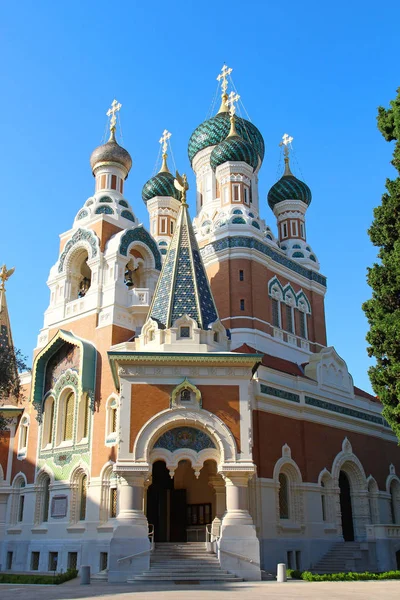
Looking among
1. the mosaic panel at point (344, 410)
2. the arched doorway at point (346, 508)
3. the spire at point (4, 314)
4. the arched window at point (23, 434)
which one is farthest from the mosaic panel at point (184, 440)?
the spire at point (4, 314)

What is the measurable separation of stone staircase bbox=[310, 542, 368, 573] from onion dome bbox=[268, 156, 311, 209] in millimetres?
13334

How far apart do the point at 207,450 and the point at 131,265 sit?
8.52 meters

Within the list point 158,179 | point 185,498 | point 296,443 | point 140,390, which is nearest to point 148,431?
point 140,390

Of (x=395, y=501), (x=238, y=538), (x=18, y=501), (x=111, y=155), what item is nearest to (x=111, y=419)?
(x=18, y=501)

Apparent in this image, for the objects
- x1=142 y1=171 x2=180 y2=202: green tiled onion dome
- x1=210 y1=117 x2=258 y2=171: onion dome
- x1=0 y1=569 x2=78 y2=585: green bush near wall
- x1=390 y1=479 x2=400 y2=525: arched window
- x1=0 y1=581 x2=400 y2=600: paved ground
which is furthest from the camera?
x1=142 y1=171 x2=180 y2=202: green tiled onion dome

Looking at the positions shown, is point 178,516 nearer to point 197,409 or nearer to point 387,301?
point 197,409

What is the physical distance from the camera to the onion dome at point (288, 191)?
2609cm

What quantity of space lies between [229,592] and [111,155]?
16250 mm

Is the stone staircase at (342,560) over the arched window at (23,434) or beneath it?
beneath

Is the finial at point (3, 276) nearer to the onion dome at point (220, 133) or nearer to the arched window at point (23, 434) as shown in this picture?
the arched window at point (23, 434)

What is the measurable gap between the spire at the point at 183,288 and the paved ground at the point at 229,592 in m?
6.18

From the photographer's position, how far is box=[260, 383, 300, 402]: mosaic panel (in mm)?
18027

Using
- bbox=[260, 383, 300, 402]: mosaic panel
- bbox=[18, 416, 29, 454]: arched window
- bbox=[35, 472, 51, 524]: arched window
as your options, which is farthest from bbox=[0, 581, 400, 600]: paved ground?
bbox=[18, 416, 29, 454]: arched window

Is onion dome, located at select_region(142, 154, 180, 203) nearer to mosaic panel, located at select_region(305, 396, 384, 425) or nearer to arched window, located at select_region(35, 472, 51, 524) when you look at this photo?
mosaic panel, located at select_region(305, 396, 384, 425)
